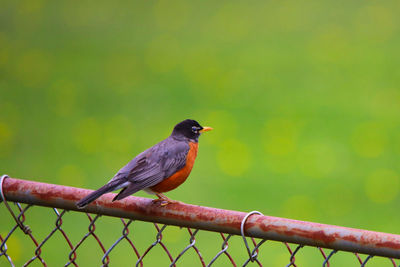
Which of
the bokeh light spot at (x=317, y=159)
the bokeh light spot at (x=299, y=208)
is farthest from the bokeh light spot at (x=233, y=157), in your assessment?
the bokeh light spot at (x=299, y=208)

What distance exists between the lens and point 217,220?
7.64 ft

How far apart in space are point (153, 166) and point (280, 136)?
A: 620 cm

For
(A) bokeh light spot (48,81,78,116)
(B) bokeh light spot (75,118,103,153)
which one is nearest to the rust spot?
(B) bokeh light spot (75,118,103,153)

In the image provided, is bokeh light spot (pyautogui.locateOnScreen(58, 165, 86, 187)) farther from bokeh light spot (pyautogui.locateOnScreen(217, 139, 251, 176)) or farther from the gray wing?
the gray wing

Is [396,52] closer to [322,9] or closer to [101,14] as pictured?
[322,9]

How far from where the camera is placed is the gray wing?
3.18m

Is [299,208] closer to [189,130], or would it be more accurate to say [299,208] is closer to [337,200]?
[337,200]

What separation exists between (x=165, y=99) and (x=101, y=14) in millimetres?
3823

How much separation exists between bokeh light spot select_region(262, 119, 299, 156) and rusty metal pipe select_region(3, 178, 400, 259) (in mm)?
6512

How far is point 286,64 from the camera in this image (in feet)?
39.0

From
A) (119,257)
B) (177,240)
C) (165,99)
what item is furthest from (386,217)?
(165,99)

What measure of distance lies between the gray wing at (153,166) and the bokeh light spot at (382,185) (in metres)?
4.60

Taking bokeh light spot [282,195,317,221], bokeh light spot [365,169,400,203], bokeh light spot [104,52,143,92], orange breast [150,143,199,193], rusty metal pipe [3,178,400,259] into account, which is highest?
rusty metal pipe [3,178,400,259]

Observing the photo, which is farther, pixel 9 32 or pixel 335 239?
pixel 9 32
